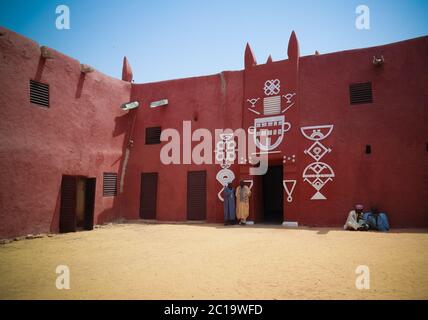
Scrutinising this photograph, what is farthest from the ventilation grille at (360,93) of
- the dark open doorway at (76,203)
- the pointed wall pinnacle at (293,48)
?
the dark open doorway at (76,203)

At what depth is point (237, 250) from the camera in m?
6.14

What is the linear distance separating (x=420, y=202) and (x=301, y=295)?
7675mm

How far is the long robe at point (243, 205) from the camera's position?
11172mm

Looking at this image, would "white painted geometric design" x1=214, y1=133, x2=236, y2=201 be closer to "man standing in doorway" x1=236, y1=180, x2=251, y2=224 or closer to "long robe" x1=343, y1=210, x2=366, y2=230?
"man standing in doorway" x1=236, y1=180, x2=251, y2=224

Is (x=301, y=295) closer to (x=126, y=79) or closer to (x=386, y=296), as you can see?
(x=386, y=296)

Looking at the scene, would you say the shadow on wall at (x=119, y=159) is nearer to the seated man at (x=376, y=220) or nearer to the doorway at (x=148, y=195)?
the doorway at (x=148, y=195)

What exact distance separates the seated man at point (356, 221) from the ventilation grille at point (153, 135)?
8.23 metres

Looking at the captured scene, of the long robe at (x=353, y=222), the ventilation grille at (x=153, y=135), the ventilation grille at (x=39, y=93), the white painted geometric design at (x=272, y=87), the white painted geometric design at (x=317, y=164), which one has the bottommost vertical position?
the long robe at (x=353, y=222)

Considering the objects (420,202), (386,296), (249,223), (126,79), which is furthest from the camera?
(126,79)

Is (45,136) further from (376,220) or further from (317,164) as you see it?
(376,220)

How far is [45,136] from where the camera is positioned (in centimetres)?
957

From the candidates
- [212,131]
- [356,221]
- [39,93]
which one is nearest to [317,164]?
[356,221]

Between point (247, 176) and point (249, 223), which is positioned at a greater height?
point (247, 176)

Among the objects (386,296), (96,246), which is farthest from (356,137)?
(96,246)
